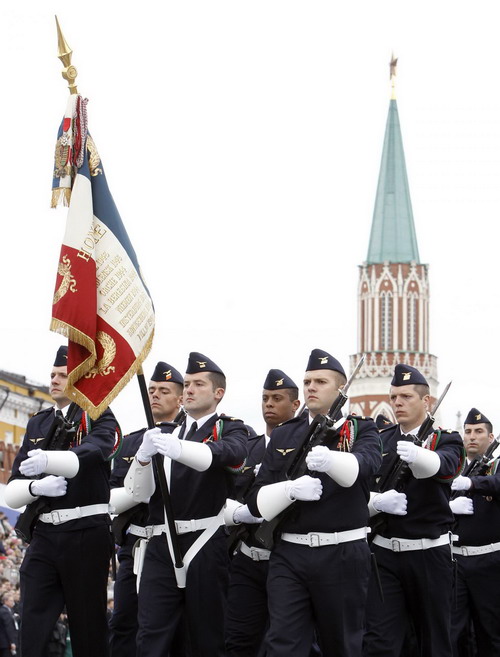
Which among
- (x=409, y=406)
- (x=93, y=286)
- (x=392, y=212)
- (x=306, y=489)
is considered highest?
(x=392, y=212)

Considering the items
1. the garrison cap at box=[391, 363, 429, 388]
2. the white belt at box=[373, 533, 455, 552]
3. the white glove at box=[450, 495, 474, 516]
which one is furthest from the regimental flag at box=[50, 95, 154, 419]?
the white glove at box=[450, 495, 474, 516]

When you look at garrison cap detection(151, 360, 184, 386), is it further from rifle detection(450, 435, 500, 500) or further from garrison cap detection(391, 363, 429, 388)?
rifle detection(450, 435, 500, 500)

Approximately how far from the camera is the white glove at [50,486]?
9.48 meters

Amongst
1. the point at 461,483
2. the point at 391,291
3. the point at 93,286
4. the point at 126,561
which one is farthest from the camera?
the point at 391,291

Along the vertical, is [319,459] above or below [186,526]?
above

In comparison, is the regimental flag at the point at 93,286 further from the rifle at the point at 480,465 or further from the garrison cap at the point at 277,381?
the rifle at the point at 480,465

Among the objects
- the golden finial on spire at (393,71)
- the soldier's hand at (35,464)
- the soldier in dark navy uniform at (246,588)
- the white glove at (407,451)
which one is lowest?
the soldier in dark navy uniform at (246,588)

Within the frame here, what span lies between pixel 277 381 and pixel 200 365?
1.87 meters

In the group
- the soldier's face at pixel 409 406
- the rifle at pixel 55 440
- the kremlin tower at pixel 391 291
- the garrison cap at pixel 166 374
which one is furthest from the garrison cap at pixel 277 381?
the kremlin tower at pixel 391 291

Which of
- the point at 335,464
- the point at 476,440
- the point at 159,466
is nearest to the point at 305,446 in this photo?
the point at 335,464

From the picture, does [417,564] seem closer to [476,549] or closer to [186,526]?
[186,526]

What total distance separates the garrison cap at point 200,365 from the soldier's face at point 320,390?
811mm

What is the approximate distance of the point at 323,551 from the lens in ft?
29.5

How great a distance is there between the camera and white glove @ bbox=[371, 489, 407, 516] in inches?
404
